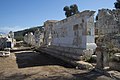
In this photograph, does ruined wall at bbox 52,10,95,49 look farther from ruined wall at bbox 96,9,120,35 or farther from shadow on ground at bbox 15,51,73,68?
ruined wall at bbox 96,9,120,35

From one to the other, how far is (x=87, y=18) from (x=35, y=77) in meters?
4.44

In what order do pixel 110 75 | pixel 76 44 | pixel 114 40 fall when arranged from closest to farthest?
pixel 110 75, pixel 76 44, pixel 114 40

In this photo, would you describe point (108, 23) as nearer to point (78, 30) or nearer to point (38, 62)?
point (78, 30)

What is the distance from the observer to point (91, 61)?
7.80 m

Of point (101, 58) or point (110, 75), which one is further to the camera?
point (101, 58)

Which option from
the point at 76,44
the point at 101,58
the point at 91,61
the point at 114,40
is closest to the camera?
the point at 101,58

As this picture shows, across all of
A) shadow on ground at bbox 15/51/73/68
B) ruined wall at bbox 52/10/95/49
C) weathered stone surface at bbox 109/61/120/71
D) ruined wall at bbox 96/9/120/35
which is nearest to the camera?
weathered stone surface at bbox 109/61/120/71

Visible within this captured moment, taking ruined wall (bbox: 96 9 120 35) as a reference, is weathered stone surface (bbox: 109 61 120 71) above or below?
below

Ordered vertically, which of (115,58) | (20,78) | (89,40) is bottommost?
(20,78)

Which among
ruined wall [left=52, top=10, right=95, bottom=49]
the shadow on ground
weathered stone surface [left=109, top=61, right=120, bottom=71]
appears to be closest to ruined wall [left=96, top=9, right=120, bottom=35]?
ruined wall [left=52, top=10, right=95, bottom=49]

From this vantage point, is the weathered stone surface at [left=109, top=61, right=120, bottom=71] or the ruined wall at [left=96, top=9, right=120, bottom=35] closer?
the weathered stone surface at [left=109, top=61, right=120, bottom=71]

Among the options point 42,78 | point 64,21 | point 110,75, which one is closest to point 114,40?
point 64,21

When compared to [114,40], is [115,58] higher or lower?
lower

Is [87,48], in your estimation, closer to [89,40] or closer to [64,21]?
[89,40]
